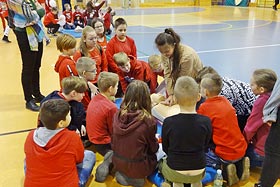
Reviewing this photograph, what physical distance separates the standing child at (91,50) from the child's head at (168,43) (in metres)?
0.99

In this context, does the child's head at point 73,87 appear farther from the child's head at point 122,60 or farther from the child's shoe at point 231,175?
the child's shoe at point 231,175

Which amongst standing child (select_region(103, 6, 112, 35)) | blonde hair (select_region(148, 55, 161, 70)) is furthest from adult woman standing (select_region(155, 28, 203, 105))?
standing child (select_region(103, 6, 112, 35))

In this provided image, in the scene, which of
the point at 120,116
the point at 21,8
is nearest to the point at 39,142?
the point at 120,116

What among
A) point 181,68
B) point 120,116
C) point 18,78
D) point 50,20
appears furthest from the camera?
point 50,20

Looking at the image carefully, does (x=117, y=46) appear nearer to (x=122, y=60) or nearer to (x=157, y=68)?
(x=122, y=60)

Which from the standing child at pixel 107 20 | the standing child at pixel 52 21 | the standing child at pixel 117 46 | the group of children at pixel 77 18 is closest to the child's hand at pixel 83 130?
the standing child at pixel 117 46

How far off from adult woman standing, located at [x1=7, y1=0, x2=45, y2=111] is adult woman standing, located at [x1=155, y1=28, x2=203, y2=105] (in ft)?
4.91

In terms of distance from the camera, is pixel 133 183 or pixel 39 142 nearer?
pixel 39 142

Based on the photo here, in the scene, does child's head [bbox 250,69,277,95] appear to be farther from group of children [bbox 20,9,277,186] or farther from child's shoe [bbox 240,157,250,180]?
child's shoe [bbox 240,157,250,180]

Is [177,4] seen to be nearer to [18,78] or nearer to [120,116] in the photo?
A: [18,78]

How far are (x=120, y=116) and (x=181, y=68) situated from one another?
1.06m

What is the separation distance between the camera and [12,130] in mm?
3150

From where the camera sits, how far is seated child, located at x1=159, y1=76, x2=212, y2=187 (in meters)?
1.90

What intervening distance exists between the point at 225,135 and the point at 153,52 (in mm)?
4175
